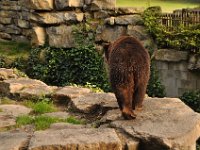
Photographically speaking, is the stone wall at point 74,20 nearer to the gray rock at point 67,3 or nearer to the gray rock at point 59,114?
the gray rock at point 67,3

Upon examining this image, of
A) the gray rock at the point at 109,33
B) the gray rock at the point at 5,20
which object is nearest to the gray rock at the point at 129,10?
the gray rock at the point at 109,33

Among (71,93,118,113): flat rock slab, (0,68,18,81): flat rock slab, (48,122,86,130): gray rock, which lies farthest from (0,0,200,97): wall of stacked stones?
(48,122,86,130): gray rock

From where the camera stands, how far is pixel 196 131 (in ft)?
18.0

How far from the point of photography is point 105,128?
554 cm

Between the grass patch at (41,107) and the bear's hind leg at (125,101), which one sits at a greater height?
the bear's hind leg at (125,101)

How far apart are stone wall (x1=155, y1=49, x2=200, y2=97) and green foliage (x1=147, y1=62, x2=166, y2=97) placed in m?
0.13

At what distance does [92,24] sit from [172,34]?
281 centimetres

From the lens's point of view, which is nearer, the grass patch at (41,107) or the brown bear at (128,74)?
the brown bear at (128,74)

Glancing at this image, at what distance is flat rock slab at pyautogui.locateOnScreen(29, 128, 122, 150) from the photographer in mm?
4934

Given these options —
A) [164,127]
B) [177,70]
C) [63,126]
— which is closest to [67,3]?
[177,70]

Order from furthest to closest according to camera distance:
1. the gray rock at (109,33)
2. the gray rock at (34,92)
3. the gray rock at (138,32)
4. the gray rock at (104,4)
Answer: the gray rock at (104,4) → the gray rock at (109,33) → the gray rock at (138,32) → the gray rock at (34,92)

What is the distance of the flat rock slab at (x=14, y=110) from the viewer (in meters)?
6.89

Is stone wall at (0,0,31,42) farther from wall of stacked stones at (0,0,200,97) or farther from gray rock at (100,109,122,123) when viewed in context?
gray rock at (100,109,122,123)

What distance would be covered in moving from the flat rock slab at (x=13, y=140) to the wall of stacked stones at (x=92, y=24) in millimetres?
8589
